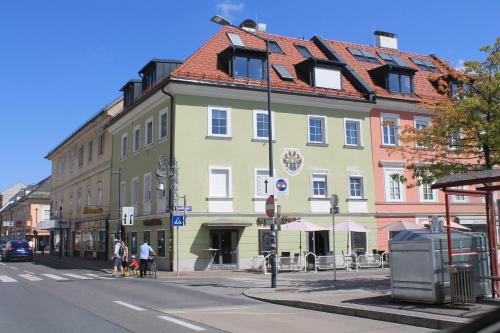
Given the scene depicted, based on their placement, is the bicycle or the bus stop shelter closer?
the bus stop shelter

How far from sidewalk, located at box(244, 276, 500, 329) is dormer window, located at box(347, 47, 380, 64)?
71.0 ft

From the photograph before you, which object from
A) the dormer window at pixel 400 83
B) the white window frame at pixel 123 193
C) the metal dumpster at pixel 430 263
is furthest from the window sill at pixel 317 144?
the metal dumpster at pixel 430 263

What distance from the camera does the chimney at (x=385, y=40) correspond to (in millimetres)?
39094

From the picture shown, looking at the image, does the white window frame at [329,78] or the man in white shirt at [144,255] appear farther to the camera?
the white window frame at [329,78]

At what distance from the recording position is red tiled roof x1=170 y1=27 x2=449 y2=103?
2764 centimetres

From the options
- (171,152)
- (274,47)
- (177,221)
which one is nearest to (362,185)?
(274,47)

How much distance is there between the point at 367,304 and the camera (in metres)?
11.6

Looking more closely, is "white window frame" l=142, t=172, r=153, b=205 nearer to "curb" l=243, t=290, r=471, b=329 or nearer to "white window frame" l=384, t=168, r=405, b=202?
"white window frame" l=384, t=168, r=405, b=202

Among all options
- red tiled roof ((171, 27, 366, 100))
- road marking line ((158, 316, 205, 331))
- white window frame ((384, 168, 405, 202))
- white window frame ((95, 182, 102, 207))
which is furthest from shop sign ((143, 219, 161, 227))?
road marking line ((158, 316, 205, 331))

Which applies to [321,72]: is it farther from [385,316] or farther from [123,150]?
[385,316]

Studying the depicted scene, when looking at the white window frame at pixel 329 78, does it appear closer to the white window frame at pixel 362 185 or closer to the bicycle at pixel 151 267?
the white window frame at pixel 362 185

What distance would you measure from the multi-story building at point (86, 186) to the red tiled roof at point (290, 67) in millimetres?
12189

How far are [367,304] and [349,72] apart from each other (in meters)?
23.1

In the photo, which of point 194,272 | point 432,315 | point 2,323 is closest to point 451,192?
point 432,315
